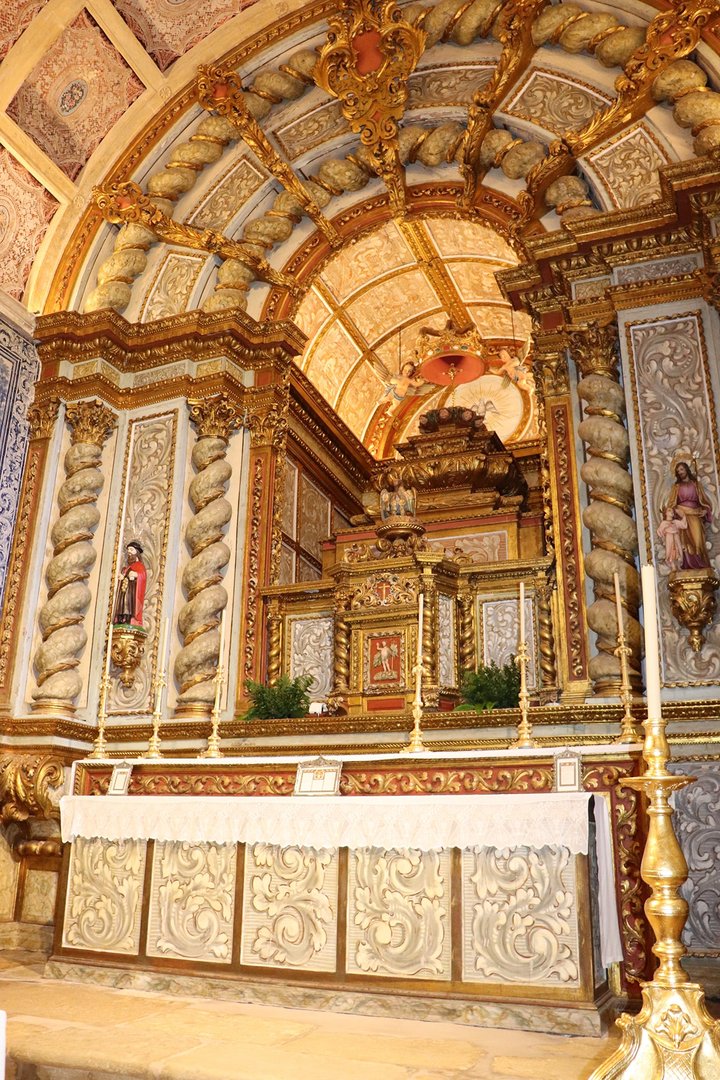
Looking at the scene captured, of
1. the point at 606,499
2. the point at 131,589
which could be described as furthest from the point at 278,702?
the point at 606,499

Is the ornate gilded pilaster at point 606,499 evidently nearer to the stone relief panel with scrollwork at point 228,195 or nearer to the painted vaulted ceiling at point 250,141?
the painted vaulted ceiling at point 250,141

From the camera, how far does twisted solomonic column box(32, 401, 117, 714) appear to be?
885cm

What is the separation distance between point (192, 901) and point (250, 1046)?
1.34m

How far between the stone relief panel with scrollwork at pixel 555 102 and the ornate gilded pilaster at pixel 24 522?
5918mm

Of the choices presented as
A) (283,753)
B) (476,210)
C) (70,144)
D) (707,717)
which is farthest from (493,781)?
(70,144)

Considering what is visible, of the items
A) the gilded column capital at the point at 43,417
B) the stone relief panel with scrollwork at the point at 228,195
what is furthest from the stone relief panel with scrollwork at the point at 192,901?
the stone relief panel with scrollwork at the point at 228,195

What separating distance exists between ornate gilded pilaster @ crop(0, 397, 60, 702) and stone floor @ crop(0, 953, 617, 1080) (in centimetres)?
459

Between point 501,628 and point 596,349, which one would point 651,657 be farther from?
point 596,349

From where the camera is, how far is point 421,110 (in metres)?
10.3

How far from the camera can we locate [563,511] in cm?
826

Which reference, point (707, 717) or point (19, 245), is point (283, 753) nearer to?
point (707, 717)

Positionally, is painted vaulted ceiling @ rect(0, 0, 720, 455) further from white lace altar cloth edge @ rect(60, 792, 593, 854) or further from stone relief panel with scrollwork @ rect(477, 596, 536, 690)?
white lace altar cloth edge @ rect(60, 792, 593, 854)

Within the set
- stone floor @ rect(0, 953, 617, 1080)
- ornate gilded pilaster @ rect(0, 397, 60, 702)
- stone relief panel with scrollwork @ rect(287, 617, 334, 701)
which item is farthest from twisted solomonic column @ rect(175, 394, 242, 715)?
stone floor @ rect(0, 953, 617, 1080)

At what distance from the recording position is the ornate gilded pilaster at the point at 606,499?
24.4 ft
